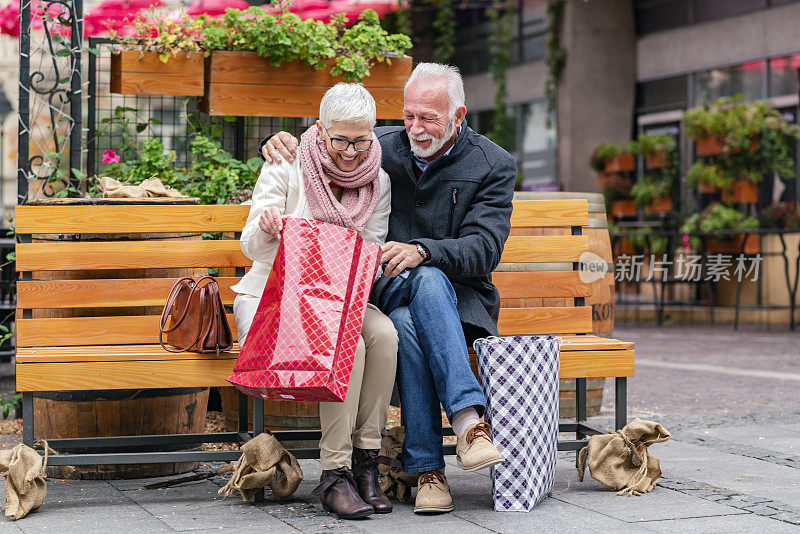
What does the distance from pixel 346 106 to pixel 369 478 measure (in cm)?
132

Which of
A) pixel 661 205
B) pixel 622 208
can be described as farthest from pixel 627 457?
pixel 622 208

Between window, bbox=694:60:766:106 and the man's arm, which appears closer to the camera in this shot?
the man's arm

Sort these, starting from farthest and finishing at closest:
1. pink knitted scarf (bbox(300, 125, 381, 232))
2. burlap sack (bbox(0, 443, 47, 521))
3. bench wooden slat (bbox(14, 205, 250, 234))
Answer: bench wooden slat (bbox(14, 205, 250, 234)), pink knitted scarf (bbox(300, 125, 381, 232)), burlap sack (bbox(0, 443, 47, 521))

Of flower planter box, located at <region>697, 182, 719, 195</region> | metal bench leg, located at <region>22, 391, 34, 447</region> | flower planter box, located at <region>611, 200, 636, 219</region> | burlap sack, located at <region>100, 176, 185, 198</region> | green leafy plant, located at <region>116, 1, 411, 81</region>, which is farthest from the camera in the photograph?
flower planter box, located at <region>611, 200, 636, 219</region>

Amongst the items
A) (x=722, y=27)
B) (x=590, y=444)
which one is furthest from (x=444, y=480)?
(x=722, y=27)

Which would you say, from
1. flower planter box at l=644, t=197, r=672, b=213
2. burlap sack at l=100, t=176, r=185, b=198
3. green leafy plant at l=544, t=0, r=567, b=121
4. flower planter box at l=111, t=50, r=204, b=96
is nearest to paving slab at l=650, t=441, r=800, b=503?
burlap sack at l=100, t=176, r=185, b=198

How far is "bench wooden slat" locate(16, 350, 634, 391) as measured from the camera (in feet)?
12.2

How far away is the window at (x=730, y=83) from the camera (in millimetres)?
14172

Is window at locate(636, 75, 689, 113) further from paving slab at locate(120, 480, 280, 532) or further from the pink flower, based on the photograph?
paving slab at locate(120, 480, 280, 532)

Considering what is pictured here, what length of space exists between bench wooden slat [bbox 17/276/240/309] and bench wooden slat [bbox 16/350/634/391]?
0.44 meters

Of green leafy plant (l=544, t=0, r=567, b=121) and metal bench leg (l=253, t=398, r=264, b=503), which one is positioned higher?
green leafy plant (l=544, t=0, r=567, b=121)

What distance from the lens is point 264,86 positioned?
213 inches

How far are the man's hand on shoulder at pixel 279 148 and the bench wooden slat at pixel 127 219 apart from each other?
0.35m

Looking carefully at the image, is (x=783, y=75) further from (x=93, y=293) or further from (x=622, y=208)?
(x=93, y=293)
